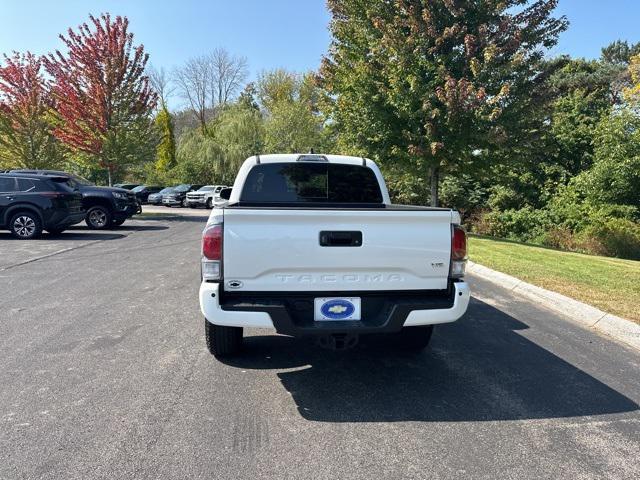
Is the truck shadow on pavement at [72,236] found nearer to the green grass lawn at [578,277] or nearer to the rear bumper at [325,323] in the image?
the green grass lawn at [578,277]

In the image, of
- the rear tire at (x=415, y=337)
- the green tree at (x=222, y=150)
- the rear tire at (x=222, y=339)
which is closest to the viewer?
the rear tire at (x=222, y=339)

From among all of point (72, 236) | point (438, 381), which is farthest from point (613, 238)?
point (72, 236)

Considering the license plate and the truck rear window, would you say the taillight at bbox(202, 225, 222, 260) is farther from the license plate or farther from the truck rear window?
the truck rear window

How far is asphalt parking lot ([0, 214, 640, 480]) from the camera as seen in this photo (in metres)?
2.83

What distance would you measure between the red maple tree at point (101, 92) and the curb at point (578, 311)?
19.7m

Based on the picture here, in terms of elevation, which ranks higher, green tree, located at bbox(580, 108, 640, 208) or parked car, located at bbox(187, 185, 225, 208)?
green tree, located at bbox(580, 108, 640, 208)

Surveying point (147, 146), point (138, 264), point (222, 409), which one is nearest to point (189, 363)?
point (222, 409)

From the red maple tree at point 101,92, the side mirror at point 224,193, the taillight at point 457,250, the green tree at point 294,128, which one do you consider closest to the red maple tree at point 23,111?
the red maple tree at point 101,92

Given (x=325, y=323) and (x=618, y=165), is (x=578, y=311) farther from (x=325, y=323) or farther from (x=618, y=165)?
(x=618, y=165)

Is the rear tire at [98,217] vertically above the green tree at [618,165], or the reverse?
the green tree at [618,165]

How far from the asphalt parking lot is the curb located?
27cm

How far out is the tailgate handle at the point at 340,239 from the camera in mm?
3629

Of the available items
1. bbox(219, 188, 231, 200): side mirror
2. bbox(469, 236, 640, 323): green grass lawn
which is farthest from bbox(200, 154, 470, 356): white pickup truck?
bbox(469, 236, 640, 323): green grass lawn

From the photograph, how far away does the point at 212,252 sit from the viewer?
3568mm
